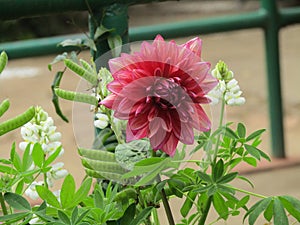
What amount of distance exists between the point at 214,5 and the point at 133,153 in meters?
9.40

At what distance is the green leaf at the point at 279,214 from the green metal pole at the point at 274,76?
280 cm

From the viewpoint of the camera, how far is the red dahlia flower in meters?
0.81

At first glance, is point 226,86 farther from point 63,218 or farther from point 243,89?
point 243,89

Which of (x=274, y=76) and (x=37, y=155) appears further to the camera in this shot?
(x=274, y=76)

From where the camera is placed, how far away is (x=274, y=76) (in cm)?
383

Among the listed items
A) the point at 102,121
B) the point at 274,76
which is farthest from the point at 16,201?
the point at 274,76

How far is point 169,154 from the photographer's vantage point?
0.82 meters

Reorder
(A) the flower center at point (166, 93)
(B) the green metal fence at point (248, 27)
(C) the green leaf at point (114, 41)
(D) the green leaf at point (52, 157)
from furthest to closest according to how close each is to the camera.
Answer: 1. (B) the green metal fence at point (248, 27)
2. (C) the green leaf at point (114, 41)
3. (D) the green leaf at point (52, 157)
4. (A) the flower center at point (166, 93)

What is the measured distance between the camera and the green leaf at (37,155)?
90 cm

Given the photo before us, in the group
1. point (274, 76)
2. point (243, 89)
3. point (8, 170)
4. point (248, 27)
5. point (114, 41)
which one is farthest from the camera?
point (243, 89)

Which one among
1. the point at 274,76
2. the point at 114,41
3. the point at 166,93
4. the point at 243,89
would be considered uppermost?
the point at 243,89

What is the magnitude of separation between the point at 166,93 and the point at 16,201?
200mm

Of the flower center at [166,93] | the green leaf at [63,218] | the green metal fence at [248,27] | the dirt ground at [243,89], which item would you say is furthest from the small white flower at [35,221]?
the dirt ground at [243,89]

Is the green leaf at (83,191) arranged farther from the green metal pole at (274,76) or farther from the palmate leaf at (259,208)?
the green metal pole at (274,76)
